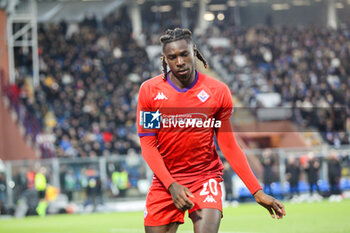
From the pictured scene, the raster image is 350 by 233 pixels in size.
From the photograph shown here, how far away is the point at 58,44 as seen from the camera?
3466 cm

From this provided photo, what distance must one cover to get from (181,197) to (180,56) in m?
1.10

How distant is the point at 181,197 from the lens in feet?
17.2

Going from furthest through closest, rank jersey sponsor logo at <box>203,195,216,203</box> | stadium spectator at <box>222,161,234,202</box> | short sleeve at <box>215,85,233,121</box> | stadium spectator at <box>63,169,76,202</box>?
stadium spectator at <box>222,161,234,202</box> < stadium spectator at <box>63,169,76,202</box> < short sleeve at <box>215,85,233,121</box> < jersey sponsor logo at <box>203,195,216,203</box>

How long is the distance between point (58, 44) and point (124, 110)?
604 centimetres

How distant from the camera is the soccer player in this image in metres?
5.70

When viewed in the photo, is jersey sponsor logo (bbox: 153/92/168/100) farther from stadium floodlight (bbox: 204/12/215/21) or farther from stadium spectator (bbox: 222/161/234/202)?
stadium floodlight (bbox: 204/12/215/21)

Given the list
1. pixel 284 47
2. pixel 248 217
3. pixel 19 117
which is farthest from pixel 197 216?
pixel 284 47

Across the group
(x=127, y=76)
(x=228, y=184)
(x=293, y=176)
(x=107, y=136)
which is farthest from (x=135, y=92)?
(x=293, y=176)

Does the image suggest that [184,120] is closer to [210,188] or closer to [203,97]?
[203,97]

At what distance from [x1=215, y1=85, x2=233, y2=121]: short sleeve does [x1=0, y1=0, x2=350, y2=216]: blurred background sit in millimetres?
19225

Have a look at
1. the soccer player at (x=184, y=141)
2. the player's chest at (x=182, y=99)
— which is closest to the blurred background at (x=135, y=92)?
the soccer player at (x=184, y=141)

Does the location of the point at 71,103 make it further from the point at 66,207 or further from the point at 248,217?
the point at 248,217

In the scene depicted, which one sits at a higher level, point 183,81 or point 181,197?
point 183,81

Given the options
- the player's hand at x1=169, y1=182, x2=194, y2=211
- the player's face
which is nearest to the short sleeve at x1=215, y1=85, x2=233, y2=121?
the player's face
